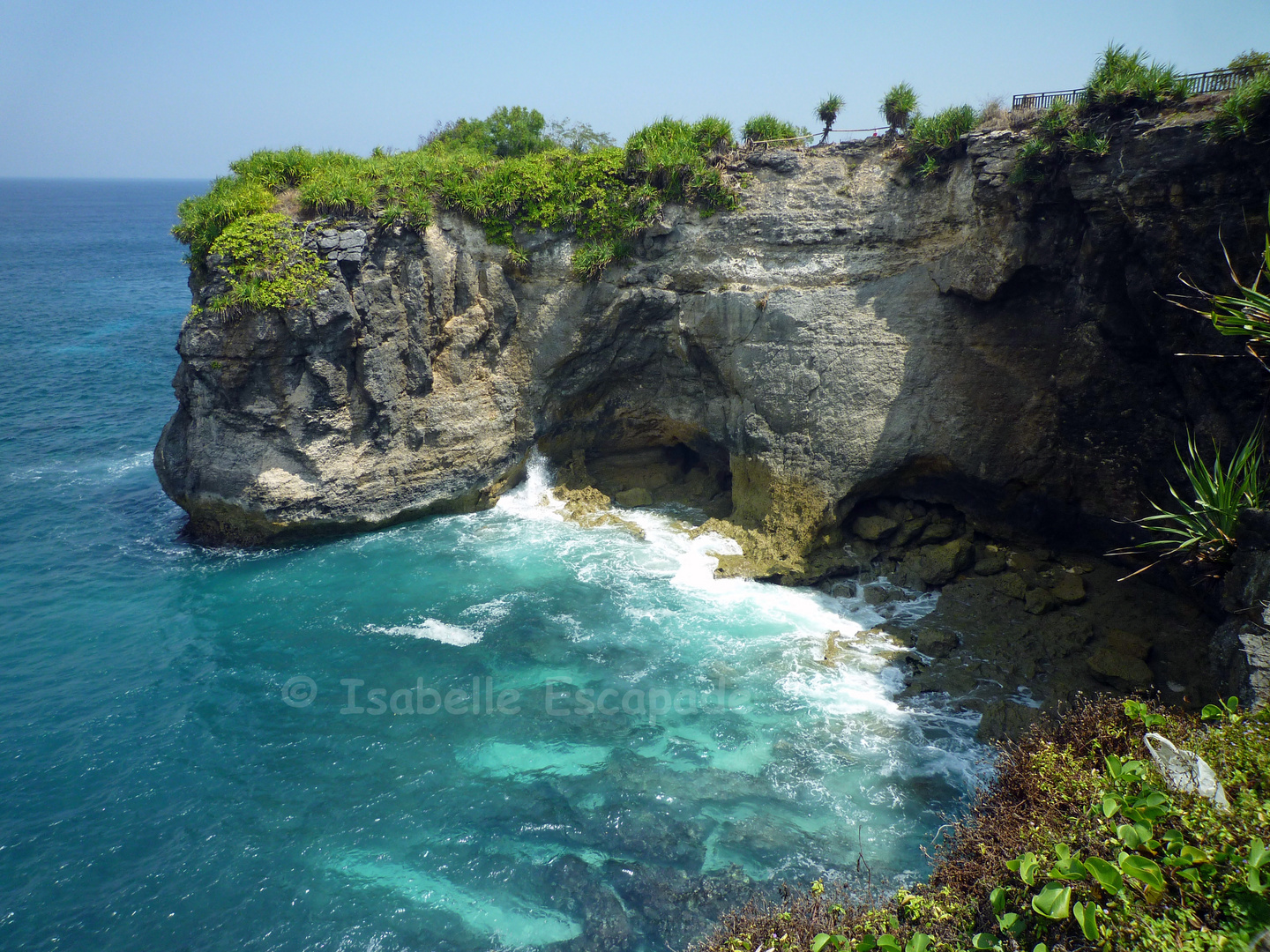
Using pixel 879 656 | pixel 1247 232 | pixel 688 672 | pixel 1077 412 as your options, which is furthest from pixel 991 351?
pixel 688 672

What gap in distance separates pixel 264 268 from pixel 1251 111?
58.2 ft

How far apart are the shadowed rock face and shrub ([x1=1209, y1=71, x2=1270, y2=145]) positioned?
0.83m

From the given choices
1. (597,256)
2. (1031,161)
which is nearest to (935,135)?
(1031,161)

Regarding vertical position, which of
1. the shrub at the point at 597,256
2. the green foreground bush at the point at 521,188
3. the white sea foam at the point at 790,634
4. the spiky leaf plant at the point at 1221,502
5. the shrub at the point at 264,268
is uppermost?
the green foreground bush at the point at 521,188

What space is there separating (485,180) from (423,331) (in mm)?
3924

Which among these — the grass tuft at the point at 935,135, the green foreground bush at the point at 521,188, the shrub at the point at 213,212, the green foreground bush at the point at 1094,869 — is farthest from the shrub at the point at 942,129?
the shrub at the point at 213,212

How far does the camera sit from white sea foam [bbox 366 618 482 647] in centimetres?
1425

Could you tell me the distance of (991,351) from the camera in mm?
15336

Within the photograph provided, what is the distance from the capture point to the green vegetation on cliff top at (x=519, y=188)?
17328 mm

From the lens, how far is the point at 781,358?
54.7 feet

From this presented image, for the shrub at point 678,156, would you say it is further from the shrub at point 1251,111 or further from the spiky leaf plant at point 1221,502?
the spiky leaf plant at point 1221,502

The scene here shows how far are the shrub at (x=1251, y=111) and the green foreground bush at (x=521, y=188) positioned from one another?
29.6ft

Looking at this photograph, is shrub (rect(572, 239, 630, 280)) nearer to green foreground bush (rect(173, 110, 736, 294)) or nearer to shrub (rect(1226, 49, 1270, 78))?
green foreground bush (rect(173, 110, 736, 294))

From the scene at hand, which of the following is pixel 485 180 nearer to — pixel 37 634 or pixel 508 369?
pixel 508 369
